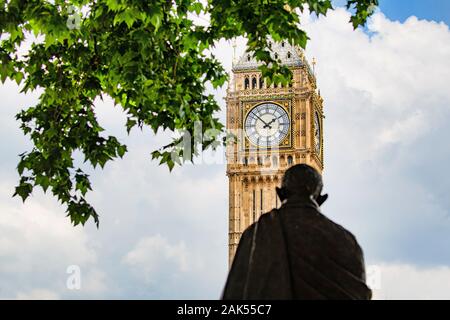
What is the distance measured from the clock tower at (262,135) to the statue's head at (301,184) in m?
51.7

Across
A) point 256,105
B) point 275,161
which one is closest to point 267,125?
point 256,105

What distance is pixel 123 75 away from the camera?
1012cm

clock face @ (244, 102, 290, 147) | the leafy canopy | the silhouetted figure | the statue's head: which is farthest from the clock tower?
the silhouetted figure

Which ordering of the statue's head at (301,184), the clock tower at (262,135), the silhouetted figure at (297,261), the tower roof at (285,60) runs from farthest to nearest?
the tower roof at (285,60) → the clock tower at (262,135) → the statue's head at (301,184) → the silhouetted figure at (297,261)

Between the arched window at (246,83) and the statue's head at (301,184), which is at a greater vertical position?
the arched window at (246,83)

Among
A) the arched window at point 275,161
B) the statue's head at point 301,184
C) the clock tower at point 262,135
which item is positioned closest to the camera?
the statue's head at point 301,184

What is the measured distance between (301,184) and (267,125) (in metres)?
53.0

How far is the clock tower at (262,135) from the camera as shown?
57.7 meters

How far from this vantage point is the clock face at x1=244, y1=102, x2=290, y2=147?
57.4 m

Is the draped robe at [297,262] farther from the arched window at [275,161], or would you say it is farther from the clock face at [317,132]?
the clock face at [317,132]

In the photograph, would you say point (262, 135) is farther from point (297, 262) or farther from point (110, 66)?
point (297, 262)

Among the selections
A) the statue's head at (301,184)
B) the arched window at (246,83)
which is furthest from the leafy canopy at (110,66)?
the arched window at (246,83)

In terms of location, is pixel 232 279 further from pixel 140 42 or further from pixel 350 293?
pixel 140 42

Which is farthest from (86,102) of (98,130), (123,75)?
(123,75)
